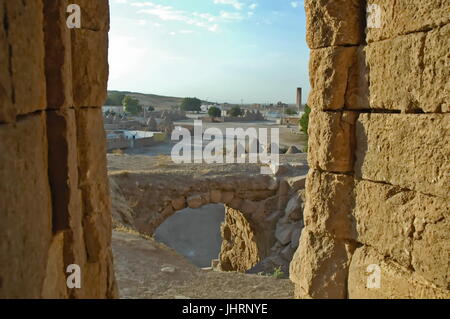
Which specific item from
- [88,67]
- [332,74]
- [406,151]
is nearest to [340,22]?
[332,74]

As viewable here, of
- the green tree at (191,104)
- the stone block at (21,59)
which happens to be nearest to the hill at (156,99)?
the green tree at (191,104)

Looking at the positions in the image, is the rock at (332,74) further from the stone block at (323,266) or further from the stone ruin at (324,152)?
the stone block at (323,266)

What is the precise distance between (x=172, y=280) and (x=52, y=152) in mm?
5680

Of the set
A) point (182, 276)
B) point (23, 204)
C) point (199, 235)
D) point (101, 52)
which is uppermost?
point (101, 52)

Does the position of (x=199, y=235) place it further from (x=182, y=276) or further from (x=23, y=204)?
(x=23, y=204)

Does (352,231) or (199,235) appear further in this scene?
(199,235)

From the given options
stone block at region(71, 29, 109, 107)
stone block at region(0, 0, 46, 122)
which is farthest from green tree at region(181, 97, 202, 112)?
stone block at region(0, 0, 46, 122)

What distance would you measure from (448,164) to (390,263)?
1.25 metres

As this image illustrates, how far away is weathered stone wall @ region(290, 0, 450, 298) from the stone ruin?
13 mm

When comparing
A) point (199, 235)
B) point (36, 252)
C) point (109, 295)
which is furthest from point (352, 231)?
point (199, 235)

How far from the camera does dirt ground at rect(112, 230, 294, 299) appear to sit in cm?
777

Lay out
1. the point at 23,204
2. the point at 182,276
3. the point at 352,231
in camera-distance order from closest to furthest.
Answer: the point at 23,204, the point at 352,231, the point at 182,276

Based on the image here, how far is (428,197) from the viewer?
12.6ft
